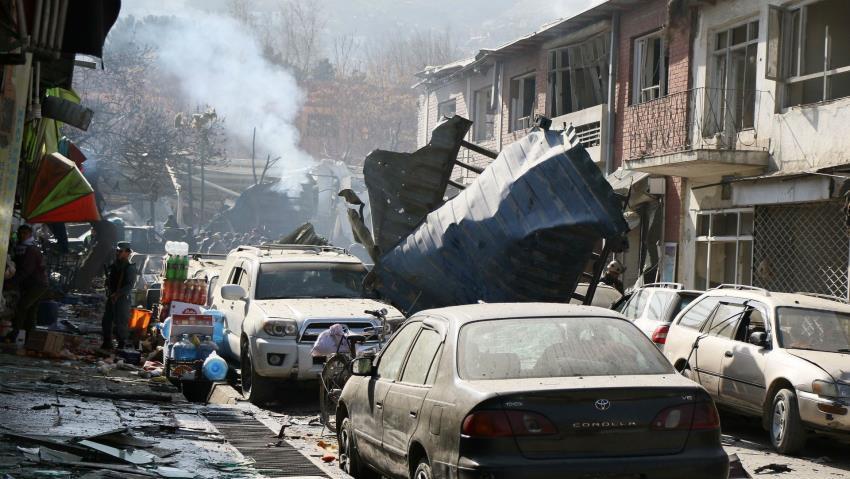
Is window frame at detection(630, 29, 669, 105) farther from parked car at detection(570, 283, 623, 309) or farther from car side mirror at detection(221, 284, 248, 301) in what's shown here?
car side mirror at detection(221, 284, 248, 301)

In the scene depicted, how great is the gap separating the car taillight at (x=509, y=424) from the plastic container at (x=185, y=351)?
26.1 feet

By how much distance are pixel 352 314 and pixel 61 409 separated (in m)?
3.76

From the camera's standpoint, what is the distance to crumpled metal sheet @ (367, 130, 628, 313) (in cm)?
1202

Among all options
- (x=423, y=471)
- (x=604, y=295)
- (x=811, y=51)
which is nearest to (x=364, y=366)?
(x=423, y=471)

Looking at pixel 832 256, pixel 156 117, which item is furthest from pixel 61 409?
pixel 156 117

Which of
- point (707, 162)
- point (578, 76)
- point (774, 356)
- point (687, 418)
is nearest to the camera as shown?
point (687, 418)

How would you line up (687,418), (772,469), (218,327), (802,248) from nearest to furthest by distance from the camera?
1. (687,418)
2. (772,469)
3. (218,327)
4. (802,248)

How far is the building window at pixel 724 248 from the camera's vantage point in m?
20.1

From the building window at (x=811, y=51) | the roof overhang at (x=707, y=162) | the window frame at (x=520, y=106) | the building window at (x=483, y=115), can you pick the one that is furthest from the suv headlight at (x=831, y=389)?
the building window at (x=483, y=115)

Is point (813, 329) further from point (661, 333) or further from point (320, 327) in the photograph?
point (320, 327)

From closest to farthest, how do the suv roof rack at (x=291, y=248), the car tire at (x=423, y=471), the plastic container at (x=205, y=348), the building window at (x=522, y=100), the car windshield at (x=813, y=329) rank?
the car tire at (x=423, y=471), the car windshield at (x=813, y=329), the plastic container at (x=205, y=348), the suv roof rack at (x=291, y=248), the building window at (x=522, y=100)

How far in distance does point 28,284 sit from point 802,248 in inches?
518

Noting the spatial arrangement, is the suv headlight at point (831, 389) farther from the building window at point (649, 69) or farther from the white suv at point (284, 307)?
the building window at point (649, 69)

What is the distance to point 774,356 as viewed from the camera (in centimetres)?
1034
